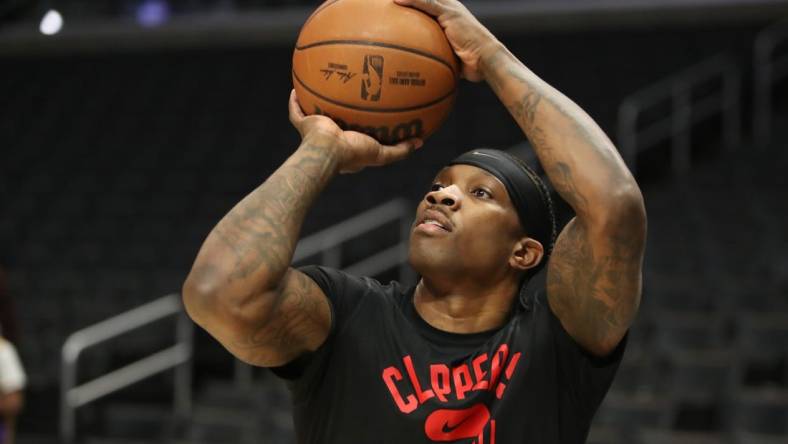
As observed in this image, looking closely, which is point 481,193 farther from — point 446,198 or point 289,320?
point 289,320

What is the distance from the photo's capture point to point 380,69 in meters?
2.17

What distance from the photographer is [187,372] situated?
666cm

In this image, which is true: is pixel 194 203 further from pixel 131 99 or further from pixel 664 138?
pixel 664 138

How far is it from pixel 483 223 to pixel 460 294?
15 cm

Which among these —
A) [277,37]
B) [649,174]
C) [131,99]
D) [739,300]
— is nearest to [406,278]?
[739,300]

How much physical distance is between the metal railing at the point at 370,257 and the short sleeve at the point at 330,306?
171 inches

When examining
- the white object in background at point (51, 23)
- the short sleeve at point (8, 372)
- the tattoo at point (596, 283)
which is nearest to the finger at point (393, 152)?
the tattoo at point (596, 283)

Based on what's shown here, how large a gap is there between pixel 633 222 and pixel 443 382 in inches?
18.1

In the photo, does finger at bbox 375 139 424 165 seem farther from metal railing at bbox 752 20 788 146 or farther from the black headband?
metal railing at bbox 752 20 788 146

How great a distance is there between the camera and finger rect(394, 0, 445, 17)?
2188 mm

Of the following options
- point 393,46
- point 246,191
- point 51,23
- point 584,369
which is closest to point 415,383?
point 584,369

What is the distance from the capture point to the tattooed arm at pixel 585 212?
6.39 ft

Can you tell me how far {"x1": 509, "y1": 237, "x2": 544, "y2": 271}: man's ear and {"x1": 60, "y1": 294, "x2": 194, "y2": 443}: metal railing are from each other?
4.33 m

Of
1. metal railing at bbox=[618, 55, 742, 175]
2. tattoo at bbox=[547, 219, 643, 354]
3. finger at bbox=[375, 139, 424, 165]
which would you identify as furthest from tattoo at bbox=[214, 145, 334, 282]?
metal railing at bbox=[618, 55, 742, 175]
